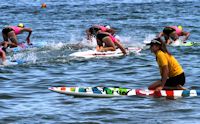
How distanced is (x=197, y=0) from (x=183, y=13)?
44.9ft

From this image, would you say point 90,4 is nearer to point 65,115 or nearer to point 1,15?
point 1,15

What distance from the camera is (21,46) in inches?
1016

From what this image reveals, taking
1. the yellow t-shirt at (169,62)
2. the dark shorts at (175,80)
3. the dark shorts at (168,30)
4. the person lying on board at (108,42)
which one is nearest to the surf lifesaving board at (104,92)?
the dark shorts at (175,80)

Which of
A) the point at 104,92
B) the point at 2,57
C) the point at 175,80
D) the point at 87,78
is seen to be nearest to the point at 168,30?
the point at 2,57

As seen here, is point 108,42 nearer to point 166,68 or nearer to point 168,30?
point 168,30

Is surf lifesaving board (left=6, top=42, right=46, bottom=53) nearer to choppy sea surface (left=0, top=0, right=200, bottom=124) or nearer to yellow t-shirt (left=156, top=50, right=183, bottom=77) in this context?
choppy sea surface (left=0, top=0, right=200, bottom=124)

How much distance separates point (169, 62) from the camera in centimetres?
1427

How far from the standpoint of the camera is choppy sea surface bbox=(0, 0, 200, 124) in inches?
493

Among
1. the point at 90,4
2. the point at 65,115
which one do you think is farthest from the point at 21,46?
the point at 90,4

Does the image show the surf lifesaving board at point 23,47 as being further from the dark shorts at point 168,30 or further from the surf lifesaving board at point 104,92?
the surf lifesaving board at point 104,92

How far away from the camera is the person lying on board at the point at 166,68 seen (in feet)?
45.9

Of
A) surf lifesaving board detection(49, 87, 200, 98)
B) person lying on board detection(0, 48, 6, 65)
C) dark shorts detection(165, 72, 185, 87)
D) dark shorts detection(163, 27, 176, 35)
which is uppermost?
dark shorts detection(163, 27, 176, 35)

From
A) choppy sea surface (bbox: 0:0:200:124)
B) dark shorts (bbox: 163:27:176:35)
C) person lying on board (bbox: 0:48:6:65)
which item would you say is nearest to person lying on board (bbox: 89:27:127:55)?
choppy sea surface (bbox: 0:0:200:124)

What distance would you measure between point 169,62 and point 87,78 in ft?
13.9
